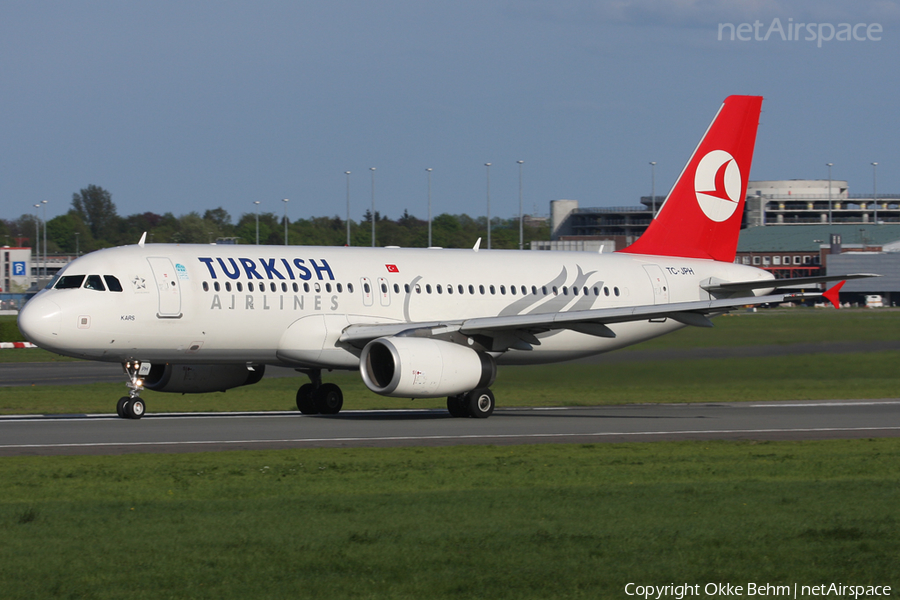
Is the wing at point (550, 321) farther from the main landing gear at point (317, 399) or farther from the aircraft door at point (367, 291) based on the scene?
the main landing gear at point (317, 399)

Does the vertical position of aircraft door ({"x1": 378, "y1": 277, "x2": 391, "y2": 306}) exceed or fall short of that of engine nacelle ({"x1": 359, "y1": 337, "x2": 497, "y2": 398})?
it exceeds it

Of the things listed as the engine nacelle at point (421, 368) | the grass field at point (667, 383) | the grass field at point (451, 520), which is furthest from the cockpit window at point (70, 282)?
the grass field at point (451, 520)

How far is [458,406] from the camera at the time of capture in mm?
26672

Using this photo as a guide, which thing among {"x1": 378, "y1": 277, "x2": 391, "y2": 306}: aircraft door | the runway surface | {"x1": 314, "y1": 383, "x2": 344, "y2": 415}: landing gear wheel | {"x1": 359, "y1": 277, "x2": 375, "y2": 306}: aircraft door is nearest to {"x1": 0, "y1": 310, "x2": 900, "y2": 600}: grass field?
the runway surface

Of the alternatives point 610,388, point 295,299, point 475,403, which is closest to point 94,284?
point 295,299

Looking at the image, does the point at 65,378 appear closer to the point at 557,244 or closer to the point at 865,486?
the point at 865,486

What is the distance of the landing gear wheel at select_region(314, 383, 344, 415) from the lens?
27.6 meters

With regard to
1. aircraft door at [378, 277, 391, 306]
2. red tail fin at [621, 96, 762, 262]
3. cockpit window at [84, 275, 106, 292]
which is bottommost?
aircraft door at [378, 277, 391, 306]

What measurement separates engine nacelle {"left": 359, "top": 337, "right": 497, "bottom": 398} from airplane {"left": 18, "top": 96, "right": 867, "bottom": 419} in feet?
0.11

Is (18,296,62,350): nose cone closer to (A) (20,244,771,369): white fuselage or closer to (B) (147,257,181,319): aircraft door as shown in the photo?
(A) (20,244,771,369): white fuselage

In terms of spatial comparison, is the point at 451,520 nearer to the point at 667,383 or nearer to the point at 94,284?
the point at 94,284

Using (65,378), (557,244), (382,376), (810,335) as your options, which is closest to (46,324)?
(382,376)

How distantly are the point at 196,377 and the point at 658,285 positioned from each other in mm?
13270

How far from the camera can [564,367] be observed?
30578 millimetres
